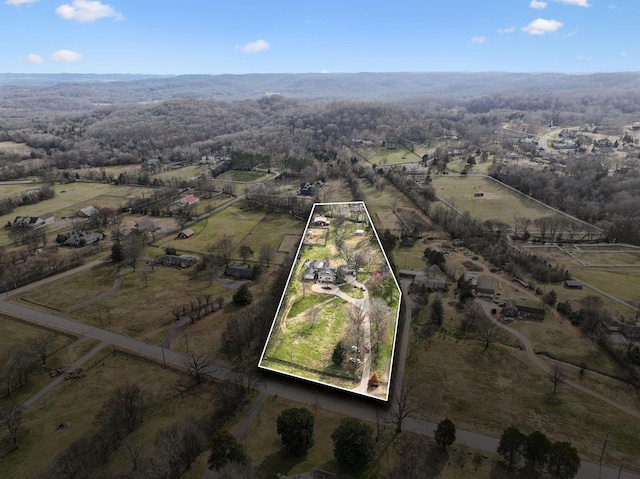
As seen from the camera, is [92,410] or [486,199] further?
[486,199]

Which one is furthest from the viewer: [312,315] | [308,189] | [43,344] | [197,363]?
[308,189]

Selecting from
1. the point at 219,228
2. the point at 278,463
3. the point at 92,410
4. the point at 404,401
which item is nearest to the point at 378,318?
the point at 404,401

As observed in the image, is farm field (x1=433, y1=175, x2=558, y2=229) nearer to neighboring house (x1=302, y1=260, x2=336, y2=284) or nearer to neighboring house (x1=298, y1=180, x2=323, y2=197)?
neighboring house (x1=298, y1=180, x2=323, y2=197)

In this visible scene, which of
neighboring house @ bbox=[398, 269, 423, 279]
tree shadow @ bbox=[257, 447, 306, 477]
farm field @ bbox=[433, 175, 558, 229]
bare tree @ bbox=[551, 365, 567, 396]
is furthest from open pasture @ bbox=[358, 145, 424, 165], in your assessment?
tree shadow @ bbox=[257, 447, 306, 477]

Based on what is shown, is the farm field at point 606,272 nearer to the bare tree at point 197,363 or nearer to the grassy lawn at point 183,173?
the bare tree at point 197,363

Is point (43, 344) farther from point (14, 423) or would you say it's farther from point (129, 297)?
point (129, 297)

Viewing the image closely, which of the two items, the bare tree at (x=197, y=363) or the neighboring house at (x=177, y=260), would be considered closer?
the bare tree at (x=197, y=363)

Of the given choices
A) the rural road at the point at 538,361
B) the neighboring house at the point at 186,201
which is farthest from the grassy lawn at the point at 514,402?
the neighboring house at the point at 186,201

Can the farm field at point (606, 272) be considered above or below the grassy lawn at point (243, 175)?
below

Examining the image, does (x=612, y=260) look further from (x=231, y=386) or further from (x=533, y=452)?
(x=231, y=386)
